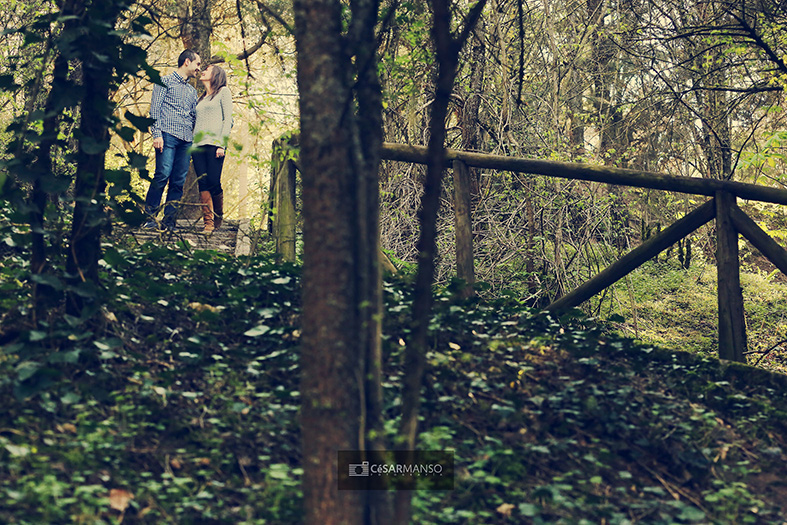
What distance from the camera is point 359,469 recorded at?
8.63 feet

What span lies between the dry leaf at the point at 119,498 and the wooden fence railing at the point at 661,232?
3.29 metres

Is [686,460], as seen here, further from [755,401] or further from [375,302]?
[375,302]

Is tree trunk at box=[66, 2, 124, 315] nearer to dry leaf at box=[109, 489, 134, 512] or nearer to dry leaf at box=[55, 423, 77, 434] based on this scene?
dry leaf at box=[55, 423, 77, 434]

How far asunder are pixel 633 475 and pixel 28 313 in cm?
314

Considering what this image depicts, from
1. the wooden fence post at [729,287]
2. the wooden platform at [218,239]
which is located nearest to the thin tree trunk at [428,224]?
the wooden fence post at [729,287]

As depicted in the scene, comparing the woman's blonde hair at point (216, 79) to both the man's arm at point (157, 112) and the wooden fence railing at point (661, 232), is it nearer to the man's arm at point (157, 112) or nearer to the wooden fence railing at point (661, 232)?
the man's arm at point (157, 112)

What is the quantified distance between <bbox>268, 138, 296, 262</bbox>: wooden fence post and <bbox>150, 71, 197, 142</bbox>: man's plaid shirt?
2.14 m

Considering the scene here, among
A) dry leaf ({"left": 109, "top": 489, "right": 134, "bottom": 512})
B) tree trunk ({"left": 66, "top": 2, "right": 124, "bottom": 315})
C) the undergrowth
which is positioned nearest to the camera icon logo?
dry leaf ({"left": 109, "top": 489, "right": 134, "bottom": 512})

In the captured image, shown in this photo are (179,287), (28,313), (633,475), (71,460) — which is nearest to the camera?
(71,460)

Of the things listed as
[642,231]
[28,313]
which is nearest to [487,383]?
[28,313]

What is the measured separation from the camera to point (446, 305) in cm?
473

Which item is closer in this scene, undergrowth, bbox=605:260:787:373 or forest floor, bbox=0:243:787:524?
forest floor, bbox=0:243:787:524

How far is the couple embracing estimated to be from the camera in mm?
7711

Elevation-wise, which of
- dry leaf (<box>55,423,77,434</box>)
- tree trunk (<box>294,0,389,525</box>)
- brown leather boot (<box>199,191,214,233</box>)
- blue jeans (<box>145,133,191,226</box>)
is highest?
blue jeans (<box>145,133,191,226</box>)
